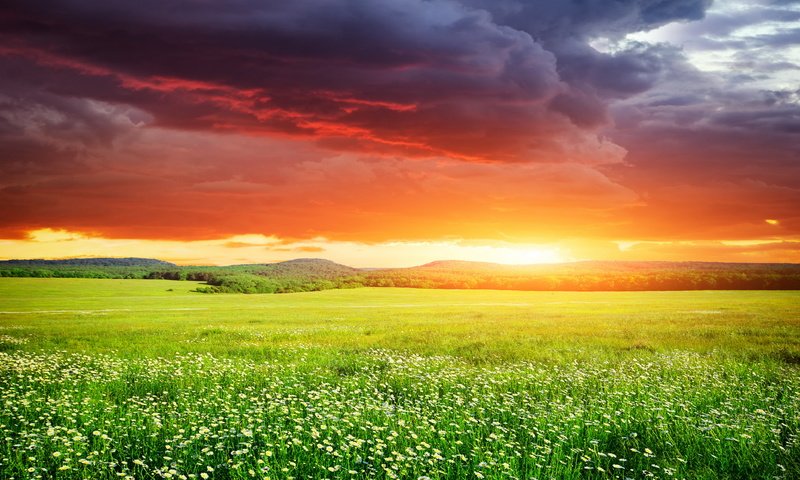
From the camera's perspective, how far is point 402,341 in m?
22.8

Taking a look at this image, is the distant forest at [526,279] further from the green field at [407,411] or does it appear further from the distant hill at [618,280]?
the green field at [407,411]

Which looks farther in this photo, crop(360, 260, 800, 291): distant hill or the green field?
crop(360, 260, 800, 291): distant hill

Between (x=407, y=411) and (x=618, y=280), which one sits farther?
(x=618, y=280)

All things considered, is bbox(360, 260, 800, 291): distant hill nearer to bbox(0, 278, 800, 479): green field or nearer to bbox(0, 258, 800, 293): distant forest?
bbox(0, 258, 800, 293): distant forest

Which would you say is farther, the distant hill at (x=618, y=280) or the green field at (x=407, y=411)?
the distant hill at (x=618, y=280)

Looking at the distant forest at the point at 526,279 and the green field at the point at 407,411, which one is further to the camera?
the distant forest at the point at 526,279

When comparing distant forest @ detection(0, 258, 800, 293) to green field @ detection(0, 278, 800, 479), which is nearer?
green field @ detection(0, 278, 800, 479)

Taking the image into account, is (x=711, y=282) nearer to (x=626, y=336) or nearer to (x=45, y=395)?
(x=626, y=336)

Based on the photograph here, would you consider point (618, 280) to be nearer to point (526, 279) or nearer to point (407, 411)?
point (526, 279)

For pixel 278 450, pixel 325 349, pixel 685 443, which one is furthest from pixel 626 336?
pixel 278 450

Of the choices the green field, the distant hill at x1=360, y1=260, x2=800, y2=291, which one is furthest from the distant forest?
the green field

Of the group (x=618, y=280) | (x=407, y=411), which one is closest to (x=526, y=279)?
(x=618, y=280)

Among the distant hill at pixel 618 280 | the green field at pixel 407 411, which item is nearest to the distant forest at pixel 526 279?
the distant hill at pixel 618 280

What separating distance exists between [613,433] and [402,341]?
48.4 feet
